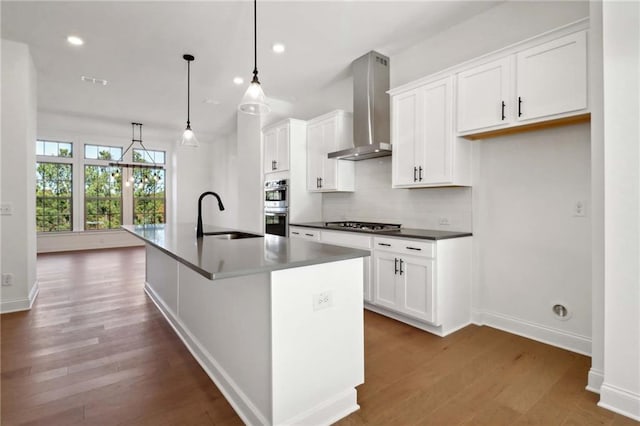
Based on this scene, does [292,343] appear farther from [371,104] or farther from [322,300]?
[371,104]

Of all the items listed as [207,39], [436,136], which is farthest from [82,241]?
[436,136]

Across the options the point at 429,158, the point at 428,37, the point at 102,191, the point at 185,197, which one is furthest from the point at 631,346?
the point at 102,191

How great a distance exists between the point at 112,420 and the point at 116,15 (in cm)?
340

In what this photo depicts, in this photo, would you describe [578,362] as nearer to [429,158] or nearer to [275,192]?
[429,158]

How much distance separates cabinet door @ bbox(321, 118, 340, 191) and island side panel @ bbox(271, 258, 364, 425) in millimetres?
2619

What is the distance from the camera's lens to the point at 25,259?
3598mm

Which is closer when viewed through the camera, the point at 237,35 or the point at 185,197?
the point at 237,35

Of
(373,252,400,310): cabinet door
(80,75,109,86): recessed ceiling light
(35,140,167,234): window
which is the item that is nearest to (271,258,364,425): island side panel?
(373,252,400,310): cabinet door

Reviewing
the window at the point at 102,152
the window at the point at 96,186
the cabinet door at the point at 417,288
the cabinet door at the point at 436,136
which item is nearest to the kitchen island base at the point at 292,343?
the cabinet door at the point at 417,288

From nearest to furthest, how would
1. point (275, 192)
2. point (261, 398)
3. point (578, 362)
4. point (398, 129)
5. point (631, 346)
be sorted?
point (261, 398) → point (631, 346) → point (578, 362) → point (398, 129) → point (275, 192)

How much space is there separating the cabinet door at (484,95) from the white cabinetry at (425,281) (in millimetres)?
1091

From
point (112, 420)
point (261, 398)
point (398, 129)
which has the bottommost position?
point (112, 420)

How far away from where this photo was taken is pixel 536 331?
2754mm

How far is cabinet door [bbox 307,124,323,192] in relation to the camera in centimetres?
461
